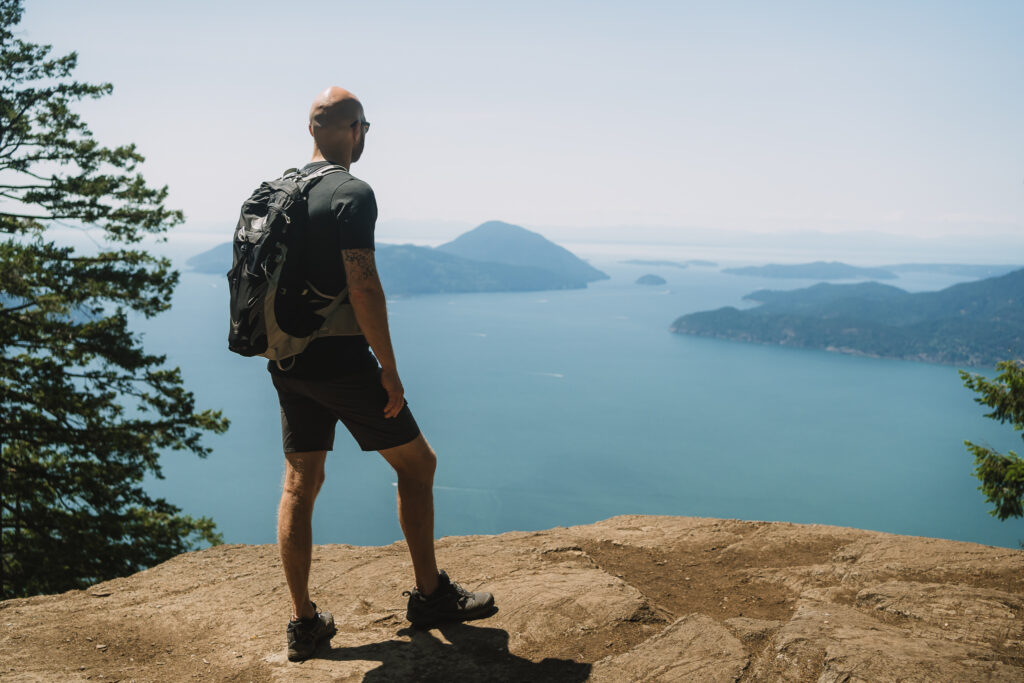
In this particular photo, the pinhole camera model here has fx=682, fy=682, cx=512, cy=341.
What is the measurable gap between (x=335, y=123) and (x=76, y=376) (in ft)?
30.9

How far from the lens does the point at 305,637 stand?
7.68ft

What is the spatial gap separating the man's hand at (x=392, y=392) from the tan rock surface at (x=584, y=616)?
33.2 inches

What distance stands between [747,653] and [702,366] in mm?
91593

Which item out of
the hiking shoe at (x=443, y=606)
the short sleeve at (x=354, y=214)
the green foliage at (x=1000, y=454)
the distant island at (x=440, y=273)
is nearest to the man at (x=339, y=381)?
the short sleeve at (x=354, y=214)

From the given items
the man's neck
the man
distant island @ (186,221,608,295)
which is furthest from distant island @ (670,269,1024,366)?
the man's neck

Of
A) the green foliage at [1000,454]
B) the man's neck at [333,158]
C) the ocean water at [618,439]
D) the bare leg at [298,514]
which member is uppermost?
the man's neck at [333,158]

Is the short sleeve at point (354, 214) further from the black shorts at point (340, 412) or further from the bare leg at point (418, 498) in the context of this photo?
the bare leg at point (418, 498)

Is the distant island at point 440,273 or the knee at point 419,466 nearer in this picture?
the knee at point 419,466

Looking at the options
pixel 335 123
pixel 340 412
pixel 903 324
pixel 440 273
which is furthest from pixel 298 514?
pixel 440 273

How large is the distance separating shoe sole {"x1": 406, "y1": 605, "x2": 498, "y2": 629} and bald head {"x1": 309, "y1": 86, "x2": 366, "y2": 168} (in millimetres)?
1635

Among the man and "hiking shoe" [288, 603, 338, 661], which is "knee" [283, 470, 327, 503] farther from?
"hiking shoe" [288, 603, 338, 661]

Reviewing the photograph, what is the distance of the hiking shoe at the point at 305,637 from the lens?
2320 millimetres

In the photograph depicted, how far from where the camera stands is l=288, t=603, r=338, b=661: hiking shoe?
7.61ft

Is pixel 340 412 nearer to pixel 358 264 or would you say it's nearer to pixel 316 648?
pixel 358 264
